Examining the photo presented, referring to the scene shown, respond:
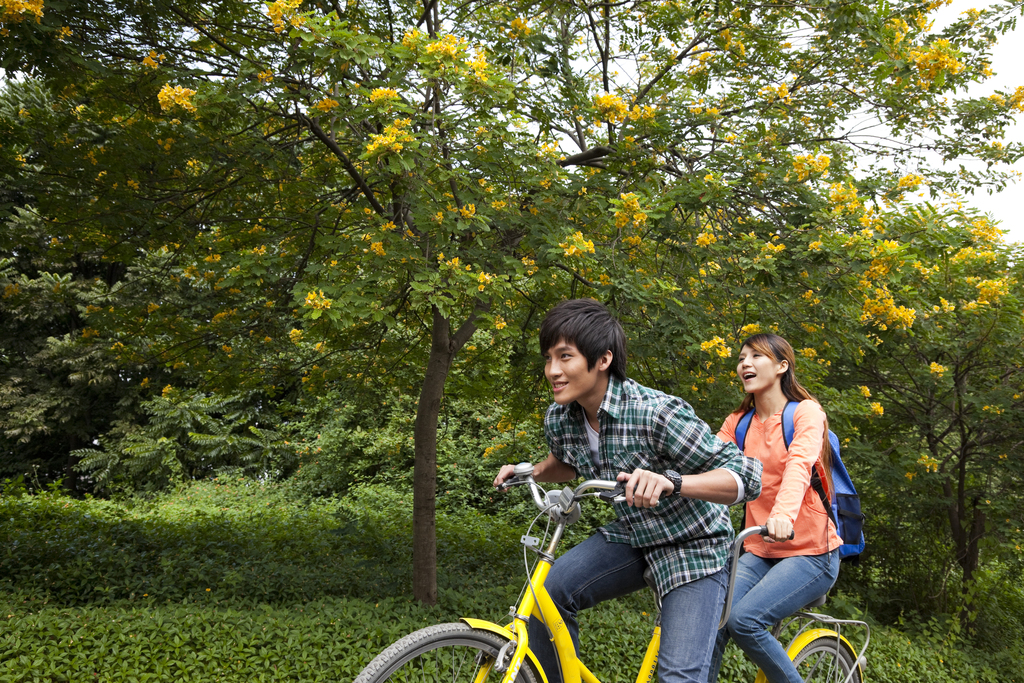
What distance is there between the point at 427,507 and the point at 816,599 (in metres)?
3.70

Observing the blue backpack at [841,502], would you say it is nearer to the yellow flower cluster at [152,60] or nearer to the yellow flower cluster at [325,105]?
the yellow flower cluster at [325,105]

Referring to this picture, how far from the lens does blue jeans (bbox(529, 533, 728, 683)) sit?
1856mm

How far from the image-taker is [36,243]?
17.2 ft

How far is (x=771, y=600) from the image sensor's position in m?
2.29

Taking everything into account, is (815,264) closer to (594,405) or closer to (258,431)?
(594,405)

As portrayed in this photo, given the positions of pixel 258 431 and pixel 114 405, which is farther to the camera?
pixel 114 405

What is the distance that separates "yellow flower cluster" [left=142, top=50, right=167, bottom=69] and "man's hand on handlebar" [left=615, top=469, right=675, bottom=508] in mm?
4093

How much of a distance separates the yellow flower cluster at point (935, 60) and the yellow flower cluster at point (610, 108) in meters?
1.70

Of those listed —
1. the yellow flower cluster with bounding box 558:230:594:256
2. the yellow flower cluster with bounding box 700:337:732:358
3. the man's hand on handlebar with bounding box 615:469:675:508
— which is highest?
the yellow flower cluster with bounding box 558:230:594:256

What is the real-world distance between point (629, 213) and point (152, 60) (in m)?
3.08

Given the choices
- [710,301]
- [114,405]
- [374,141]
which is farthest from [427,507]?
[114,405]

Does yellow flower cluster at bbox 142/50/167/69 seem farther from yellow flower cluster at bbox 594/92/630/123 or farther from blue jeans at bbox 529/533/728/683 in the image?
blue jeans at bbox 529/533/728/683

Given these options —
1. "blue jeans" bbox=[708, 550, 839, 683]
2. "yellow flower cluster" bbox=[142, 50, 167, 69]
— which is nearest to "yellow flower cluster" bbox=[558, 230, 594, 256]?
"blue jeans" bbox=[708, 550, 839, 683]

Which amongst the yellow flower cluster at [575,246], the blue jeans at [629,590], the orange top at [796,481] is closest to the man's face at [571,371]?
the blue jeans at [629,590]
